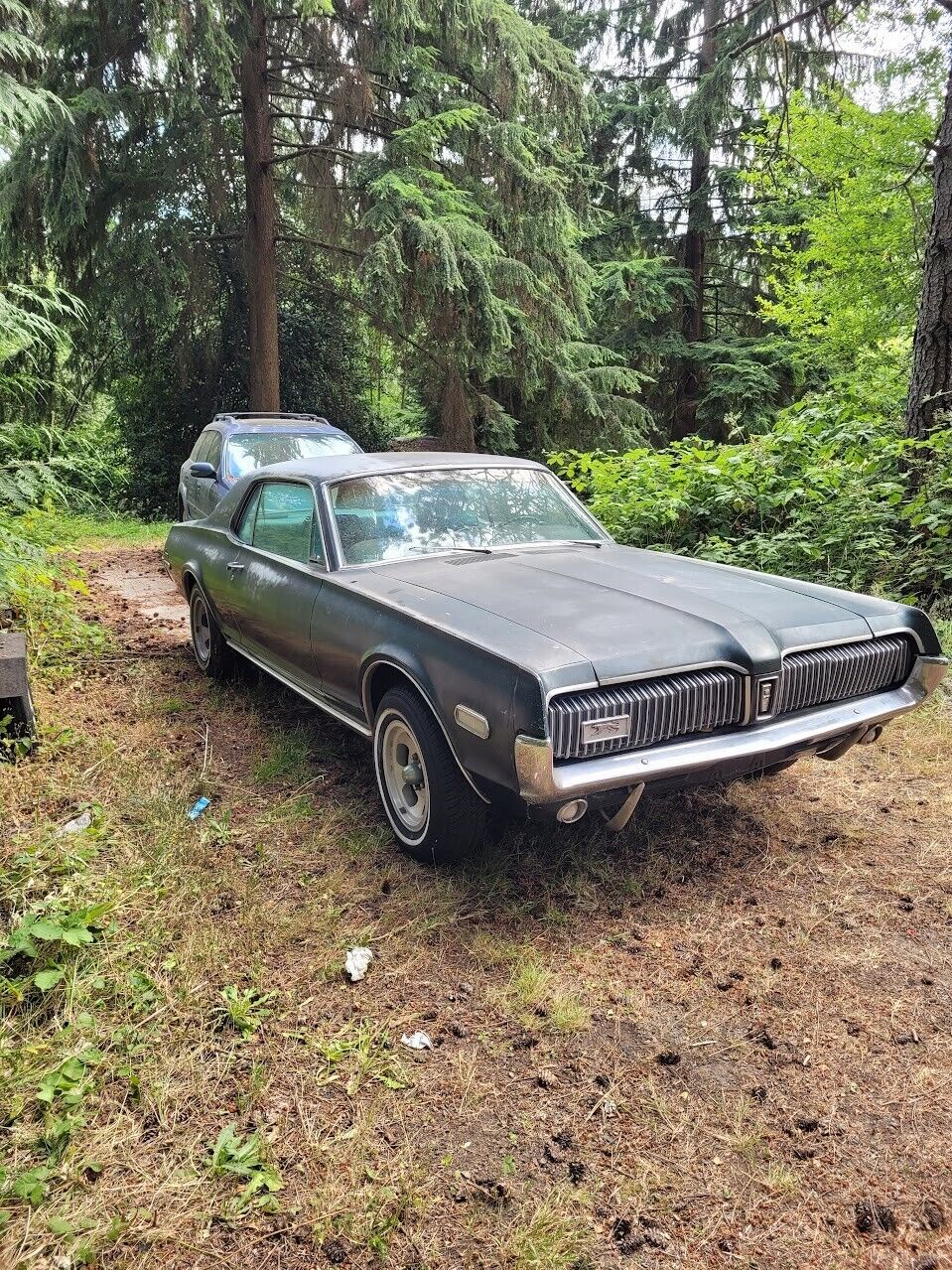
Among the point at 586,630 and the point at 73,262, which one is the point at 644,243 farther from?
the point at 586,630

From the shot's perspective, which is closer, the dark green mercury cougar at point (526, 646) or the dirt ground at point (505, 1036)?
the dirt ground at point (505, 1036)


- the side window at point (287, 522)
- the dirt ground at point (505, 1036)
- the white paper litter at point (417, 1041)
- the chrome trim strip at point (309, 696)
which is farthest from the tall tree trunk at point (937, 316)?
the white paper litter at point (417, 1041)

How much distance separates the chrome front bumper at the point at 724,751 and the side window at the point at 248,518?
283 centimetres

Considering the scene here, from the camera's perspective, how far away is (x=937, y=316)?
21.8 feet

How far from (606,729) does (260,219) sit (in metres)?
12.9

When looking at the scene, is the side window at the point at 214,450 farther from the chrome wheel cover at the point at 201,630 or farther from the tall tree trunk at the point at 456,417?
the tall tree trunk at the point at 456,417

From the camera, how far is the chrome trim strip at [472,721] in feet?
9.10

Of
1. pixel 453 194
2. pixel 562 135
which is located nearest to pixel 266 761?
pixel 453 194

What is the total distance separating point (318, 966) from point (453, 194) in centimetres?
1154

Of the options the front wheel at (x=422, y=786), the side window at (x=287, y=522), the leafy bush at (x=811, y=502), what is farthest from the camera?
the leafy bush at (x=811, y=502)

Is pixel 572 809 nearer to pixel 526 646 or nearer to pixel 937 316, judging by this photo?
pixel 526 646

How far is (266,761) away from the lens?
432cm

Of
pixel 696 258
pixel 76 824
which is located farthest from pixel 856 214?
pixel 76 824

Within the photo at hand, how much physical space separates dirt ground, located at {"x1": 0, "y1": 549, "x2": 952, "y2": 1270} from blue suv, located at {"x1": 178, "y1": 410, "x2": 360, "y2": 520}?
5211 millimetres
